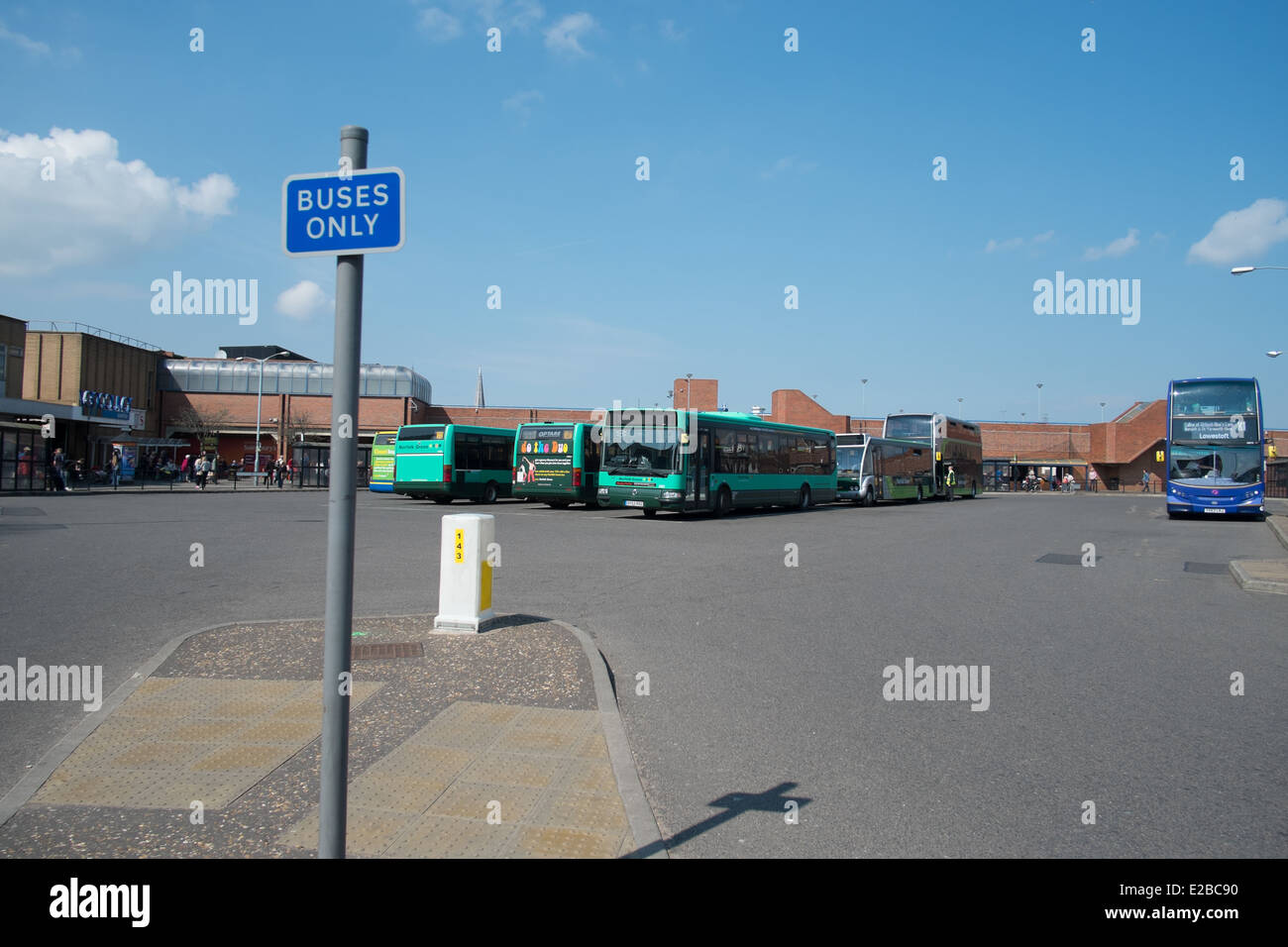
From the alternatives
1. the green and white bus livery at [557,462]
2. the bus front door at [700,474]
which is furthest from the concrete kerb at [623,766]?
the green and white bus livery at [557,462]

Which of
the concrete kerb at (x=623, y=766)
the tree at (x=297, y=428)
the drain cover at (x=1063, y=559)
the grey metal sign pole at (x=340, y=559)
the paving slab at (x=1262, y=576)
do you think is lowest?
the concrete kerb at (x=623, y=766)

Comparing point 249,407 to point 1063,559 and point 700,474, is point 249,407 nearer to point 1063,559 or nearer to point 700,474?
point 700,474

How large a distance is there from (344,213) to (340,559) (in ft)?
3.75

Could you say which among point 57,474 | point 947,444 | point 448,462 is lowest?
point 57,474

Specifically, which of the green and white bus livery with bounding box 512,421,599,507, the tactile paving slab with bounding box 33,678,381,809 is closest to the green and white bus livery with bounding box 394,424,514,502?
the green and white bus livery with bounding box 512,421,599,507

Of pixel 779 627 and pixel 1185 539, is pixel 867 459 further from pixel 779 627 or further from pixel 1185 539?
pixel 779 627

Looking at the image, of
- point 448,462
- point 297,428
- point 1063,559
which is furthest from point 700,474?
point 297,428

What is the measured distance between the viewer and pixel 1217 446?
28109mm

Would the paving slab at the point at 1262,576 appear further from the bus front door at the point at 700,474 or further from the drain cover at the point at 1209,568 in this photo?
the bus front door at the point at 700,474

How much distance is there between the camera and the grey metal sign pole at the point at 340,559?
9.39 feet

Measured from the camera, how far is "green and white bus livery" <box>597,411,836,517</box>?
24.5m

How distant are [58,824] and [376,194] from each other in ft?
10.7

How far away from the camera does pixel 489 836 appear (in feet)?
12.9

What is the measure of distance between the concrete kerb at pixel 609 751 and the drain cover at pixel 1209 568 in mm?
11492
